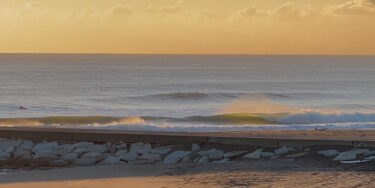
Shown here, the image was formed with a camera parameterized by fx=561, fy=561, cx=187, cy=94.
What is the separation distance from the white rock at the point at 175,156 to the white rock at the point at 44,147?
2.22 m

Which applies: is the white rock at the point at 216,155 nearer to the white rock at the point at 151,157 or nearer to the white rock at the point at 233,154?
the white rock at the point at 233,154


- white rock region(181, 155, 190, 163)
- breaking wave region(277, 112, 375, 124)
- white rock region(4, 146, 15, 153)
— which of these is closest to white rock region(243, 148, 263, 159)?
white rock region(181, 155, 190, 163)

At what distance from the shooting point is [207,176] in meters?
8.74

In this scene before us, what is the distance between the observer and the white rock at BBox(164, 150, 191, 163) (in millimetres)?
10013

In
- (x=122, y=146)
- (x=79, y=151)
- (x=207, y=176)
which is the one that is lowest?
(x=207, y=176)

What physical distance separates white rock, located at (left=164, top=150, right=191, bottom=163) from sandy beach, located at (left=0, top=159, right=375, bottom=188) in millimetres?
316

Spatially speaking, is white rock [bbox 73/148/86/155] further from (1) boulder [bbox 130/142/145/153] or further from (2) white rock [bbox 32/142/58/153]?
(1) boulder [bbox 130/142/145/153]

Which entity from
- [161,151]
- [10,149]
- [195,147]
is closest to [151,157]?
[161,151]

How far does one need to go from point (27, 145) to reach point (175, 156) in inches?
113

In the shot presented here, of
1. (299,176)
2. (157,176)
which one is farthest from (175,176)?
(299,176)

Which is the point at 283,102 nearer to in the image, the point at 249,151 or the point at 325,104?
the point at 325,104

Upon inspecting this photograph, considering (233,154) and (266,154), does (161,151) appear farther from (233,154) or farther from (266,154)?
(266,154)

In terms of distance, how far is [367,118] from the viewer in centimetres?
2175

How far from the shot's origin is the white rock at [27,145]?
34.6 feet
